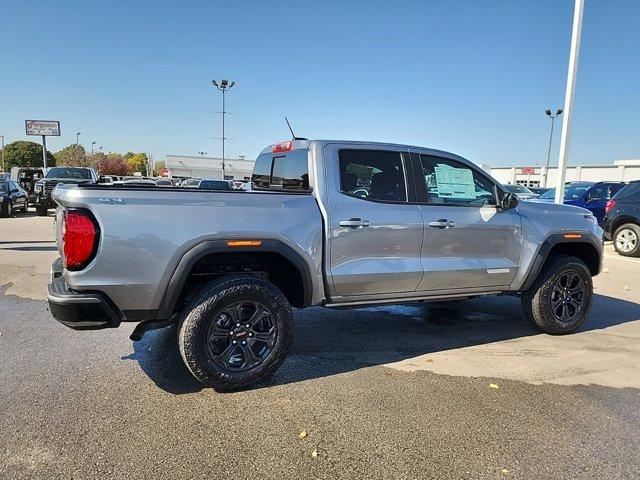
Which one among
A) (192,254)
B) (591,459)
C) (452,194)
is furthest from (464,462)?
(452,194)

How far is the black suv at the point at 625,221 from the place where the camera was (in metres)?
10.8

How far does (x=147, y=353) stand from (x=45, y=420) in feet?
4.13

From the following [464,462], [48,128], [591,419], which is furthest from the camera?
[48,128]

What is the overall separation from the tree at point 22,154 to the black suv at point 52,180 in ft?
193

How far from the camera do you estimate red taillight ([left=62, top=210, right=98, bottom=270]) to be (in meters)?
3.07

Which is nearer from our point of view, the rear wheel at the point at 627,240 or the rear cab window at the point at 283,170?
the rear cab window at the point at 283,170

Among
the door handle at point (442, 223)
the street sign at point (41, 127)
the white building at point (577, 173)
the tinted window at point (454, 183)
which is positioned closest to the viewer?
the door handle at point (442, 223)

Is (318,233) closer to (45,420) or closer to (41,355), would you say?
(45,420)

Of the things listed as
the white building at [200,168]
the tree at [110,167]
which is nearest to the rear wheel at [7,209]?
the tree at [110,167]

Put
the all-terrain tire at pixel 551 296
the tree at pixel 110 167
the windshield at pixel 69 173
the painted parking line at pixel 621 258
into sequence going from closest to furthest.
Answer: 1. the all-terrain tire at pixel 551 296
2. the painted parking line at pixel 621 258
3. the windshield at pixel 69 173
4. the tree at pixel 110 167

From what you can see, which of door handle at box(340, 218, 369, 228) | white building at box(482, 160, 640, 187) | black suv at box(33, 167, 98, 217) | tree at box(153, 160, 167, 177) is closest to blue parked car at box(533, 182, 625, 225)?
door handle at box(340, 218, 369, 228)

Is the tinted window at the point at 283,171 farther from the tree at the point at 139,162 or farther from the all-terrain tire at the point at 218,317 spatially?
the tree at the point at 139,162

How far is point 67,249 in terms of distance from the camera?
10.1 ft

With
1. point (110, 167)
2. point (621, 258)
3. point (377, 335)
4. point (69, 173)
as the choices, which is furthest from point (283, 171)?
point (110, 167)
